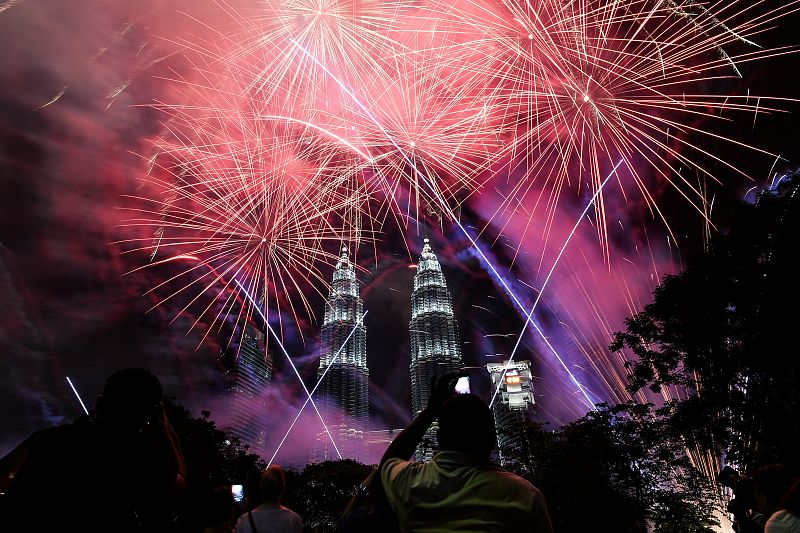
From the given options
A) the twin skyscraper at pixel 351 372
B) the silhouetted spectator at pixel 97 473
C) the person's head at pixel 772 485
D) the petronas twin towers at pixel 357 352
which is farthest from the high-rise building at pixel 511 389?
the silhouetted spectator at pixel 97 473

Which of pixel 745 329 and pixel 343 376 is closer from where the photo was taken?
pixel 745 329

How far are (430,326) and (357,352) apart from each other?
18.2 m

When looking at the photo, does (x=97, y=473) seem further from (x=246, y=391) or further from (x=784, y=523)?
(x=246, y=391)

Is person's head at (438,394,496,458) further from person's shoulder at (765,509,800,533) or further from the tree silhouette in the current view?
A: the tree silhouette

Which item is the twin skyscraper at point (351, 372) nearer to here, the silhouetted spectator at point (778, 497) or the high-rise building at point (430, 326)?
the high-rise building at point (430, 326)

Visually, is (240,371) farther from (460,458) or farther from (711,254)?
(460,458)

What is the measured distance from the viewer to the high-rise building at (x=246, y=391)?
313 feet

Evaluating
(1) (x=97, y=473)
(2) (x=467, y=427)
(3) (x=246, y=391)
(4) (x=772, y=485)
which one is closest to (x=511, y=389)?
(3) (x=246, y=391)

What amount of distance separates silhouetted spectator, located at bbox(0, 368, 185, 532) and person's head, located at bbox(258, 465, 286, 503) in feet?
5.13

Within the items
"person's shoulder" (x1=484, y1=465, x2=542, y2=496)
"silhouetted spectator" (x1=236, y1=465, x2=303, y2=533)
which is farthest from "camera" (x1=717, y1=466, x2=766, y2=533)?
"silhouetted spectator" (x1=236, y1=465, x2=303, y2=533)

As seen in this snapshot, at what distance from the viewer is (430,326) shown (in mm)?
113812

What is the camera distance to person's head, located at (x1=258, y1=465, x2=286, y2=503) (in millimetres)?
3936

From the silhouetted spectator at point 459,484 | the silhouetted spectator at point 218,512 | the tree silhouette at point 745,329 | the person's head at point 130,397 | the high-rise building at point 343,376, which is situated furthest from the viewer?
the high-rise building at point 343,376

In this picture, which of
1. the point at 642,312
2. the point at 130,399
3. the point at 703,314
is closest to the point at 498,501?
the point at 130,399
